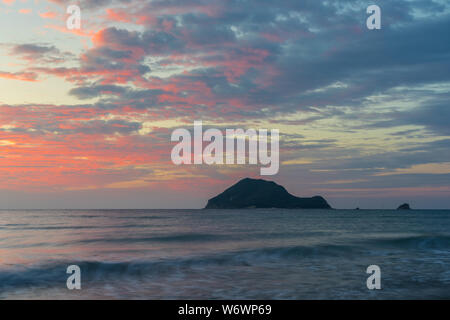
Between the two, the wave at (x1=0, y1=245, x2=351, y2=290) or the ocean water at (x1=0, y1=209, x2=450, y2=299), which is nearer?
the ocean water at (x1=0, y1=209, x2=450, y2=299)

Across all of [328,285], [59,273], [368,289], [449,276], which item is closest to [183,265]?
[59,273]
